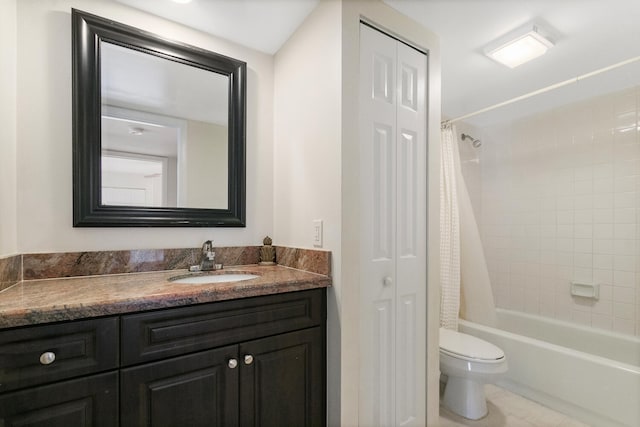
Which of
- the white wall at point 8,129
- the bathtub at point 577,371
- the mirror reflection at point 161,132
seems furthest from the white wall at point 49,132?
the bathtub at point 577,371

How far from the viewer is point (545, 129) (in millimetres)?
2645

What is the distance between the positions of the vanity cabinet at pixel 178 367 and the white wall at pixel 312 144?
0.33ft

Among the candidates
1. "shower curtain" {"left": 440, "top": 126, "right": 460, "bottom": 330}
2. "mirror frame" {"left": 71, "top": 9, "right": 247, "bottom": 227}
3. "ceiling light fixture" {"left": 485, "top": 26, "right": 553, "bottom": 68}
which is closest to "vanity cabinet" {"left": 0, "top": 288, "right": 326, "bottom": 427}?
"mirror frame" {"left": 71, "top": 9, "right": 247, "bottom": 227}

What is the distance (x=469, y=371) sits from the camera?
5.69 feet

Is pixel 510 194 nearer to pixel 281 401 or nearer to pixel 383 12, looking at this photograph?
pixel 383 12

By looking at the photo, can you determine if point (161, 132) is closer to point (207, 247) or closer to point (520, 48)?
point (207, 247)

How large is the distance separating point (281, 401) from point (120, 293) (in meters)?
0.75

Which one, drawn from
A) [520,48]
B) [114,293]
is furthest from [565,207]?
[114,293]

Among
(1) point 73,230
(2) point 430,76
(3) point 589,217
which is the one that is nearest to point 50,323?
(1) point 73,230

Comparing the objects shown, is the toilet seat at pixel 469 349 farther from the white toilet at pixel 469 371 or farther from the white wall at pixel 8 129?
the white wall at pixel 8 129

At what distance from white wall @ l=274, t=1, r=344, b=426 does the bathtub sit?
155 centimetres

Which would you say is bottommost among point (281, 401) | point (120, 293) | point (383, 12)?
point (281, 401)

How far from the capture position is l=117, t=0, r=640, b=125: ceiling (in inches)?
56.3

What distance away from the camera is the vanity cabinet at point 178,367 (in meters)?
0.83
